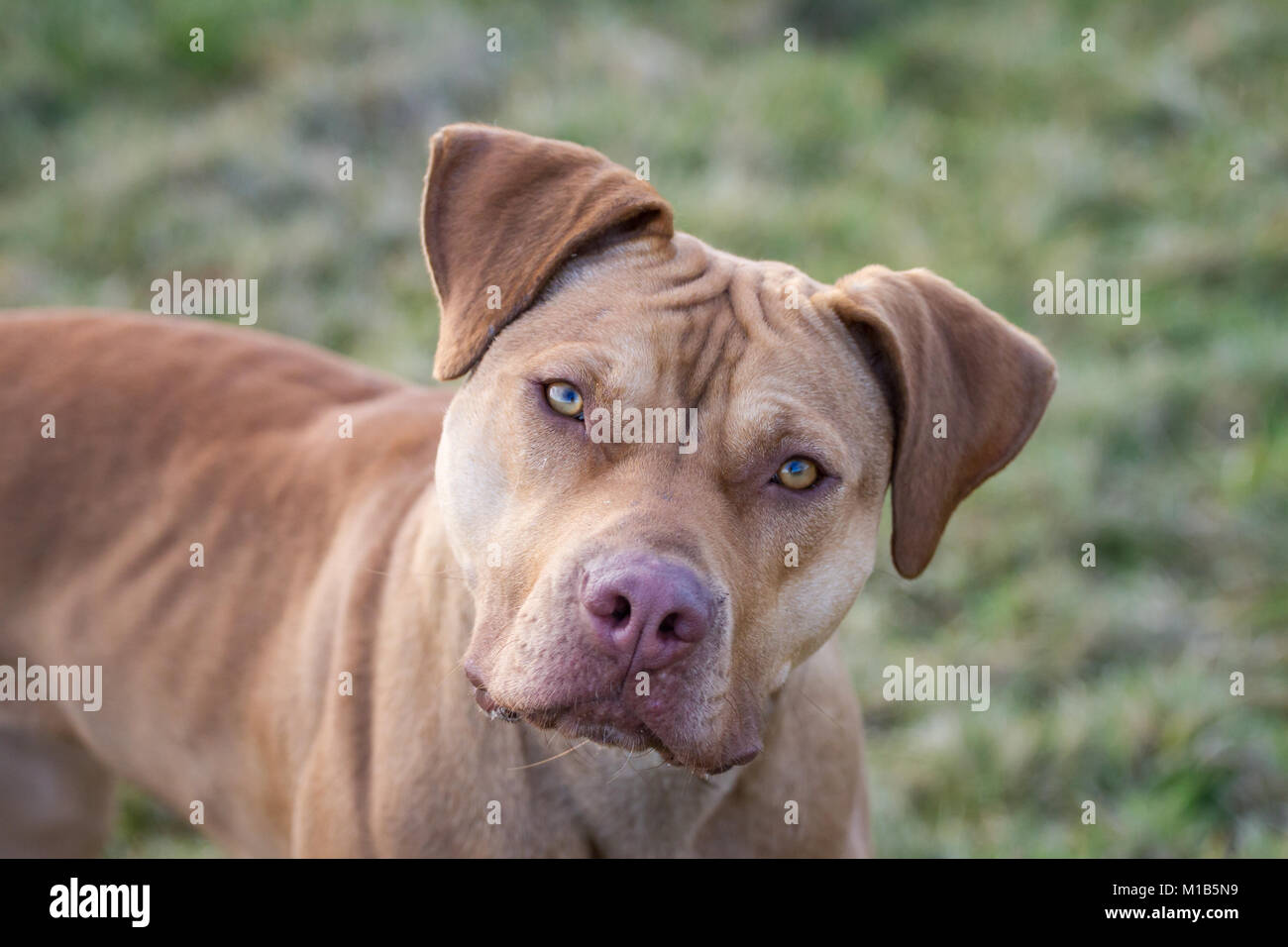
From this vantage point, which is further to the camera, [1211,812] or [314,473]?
[1211,812]

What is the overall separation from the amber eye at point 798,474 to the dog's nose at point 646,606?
41 centimetres

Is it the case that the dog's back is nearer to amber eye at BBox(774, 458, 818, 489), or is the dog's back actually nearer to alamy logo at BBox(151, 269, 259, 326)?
amber eye at BBox(774, 458, 818, 489)

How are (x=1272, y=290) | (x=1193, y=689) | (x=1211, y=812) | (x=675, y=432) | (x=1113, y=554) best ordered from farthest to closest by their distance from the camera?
(x=1272, y=290) < (x=1113, y=554) < (x=1193, y=689) < (x=1211, y=812) < (x=675, y=432)

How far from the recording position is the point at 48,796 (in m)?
3.96

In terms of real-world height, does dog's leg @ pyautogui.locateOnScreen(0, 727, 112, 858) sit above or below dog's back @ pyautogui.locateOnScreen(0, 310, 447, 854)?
below

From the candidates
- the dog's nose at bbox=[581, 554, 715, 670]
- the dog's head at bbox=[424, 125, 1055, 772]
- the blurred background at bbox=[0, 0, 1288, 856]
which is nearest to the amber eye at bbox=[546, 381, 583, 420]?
the dog's head at bbox=[424, 125, 1055, 772]

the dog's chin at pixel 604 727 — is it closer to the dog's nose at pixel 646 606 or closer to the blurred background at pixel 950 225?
the dog's nose at pixel 646 606

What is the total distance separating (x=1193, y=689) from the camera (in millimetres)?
4758

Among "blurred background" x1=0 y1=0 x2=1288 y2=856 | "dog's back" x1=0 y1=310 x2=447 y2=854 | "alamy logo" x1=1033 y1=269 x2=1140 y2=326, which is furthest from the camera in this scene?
"alamy logo" x1=1033 y1=269 x2=1140 y2=326

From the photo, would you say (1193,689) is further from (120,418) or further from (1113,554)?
(120,418)

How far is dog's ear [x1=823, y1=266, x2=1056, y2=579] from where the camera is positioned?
2953mm

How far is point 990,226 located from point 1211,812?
403cm

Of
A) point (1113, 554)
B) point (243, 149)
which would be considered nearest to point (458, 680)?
point (1113, 554)

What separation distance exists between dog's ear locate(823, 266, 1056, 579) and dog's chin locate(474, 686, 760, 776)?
0.75 m
